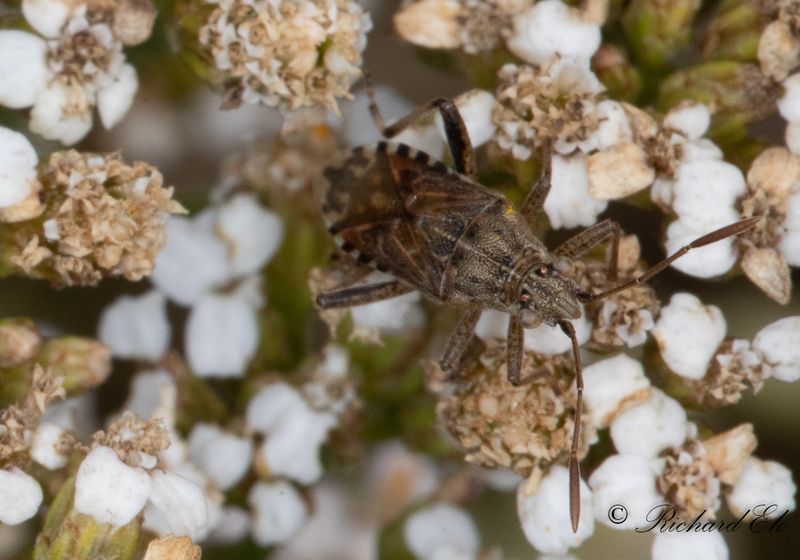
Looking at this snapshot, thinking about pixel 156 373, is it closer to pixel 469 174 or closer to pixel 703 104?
pixel 469 174

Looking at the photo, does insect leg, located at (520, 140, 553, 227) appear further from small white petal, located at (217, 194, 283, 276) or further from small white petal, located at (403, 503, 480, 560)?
small white petal, located at (403, 503, 480, 560)

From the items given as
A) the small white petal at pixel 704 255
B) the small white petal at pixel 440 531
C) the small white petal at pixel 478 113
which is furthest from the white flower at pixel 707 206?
the small white petal at pixel 440 531

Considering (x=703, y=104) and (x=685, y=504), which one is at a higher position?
(x=703, y=104)

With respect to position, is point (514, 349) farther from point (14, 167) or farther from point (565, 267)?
point (14, 167)

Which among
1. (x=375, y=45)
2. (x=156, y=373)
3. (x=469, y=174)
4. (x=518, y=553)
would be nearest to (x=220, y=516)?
(x=156, y=373)

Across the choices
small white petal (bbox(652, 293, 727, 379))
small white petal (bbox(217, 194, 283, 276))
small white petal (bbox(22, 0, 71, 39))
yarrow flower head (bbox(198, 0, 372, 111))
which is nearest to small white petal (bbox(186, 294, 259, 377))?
small white petal (bbox(217, 194, 283, 276))

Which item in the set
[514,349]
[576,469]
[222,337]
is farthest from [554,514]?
[222,337]
